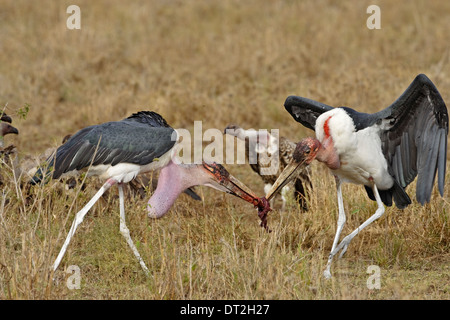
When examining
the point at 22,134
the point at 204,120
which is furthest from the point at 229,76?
the point at 22,134

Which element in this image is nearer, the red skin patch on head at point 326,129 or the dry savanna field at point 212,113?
the dry savanna field at point 212,113

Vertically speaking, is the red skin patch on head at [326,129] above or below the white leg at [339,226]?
above

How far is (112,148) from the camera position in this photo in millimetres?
4793

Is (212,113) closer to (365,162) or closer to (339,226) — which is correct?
(339,226)

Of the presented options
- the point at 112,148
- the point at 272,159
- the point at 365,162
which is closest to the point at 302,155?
the point at 365,162

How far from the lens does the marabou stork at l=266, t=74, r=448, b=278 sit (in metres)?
4.64

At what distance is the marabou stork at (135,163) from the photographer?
479cm

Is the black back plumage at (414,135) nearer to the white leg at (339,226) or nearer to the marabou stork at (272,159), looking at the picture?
the white leg at (339,226)

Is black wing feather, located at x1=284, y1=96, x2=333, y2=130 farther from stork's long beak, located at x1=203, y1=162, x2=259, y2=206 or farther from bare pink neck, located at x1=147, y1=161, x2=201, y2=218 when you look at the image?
bare pink neck, located at x1=147, y1=161, x2=201, y2=218

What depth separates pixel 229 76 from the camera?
953 centimetres

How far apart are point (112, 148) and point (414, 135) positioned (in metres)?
1.88

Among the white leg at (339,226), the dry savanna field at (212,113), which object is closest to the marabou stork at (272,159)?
the dry savanna field at (212,113)

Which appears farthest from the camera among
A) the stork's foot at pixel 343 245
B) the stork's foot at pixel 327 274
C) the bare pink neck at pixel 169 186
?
the bare pink neck at pixel 169 186

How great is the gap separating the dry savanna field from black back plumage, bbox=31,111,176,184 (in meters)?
0.23
